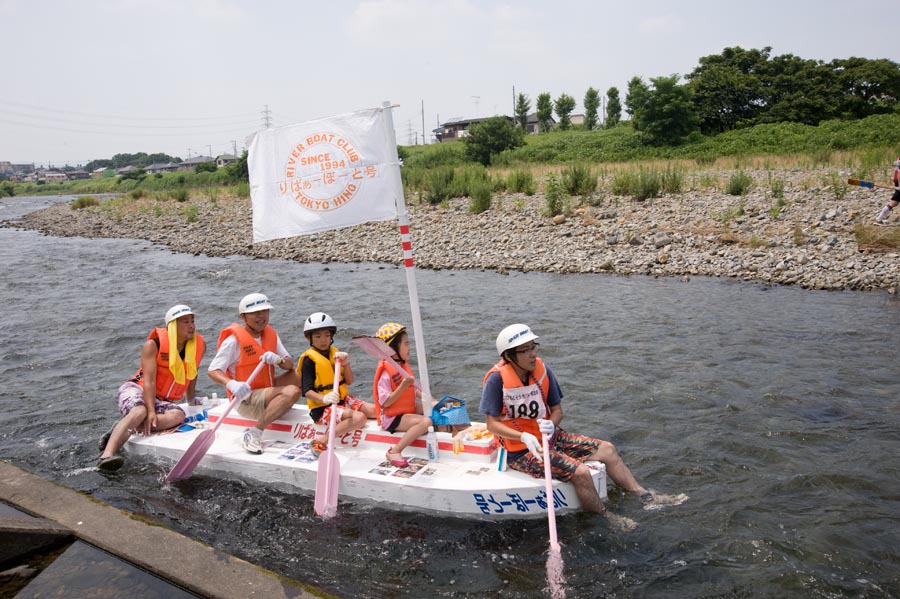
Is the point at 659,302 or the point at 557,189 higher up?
the point at 557,189

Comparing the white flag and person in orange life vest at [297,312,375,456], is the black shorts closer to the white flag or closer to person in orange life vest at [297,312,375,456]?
person in orange life vest at [297,312,375,456]

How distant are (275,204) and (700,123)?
44726 mm

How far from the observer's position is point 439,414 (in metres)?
6.77

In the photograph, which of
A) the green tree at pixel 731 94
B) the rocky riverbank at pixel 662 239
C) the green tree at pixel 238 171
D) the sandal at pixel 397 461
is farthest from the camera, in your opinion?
the green tree at pixel 238 171

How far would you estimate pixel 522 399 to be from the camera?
5.91 metres

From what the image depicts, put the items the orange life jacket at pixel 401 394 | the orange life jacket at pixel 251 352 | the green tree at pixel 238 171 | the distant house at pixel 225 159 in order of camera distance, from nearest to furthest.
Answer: the orange life jacket at pixel 401 394 < the orange life jacket at pixel 251 352 < the green tree at pixel 238 171 < the distant house at pixel 225 159

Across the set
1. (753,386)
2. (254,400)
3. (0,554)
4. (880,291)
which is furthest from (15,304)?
(880,291)

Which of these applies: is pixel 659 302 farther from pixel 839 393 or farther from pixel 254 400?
pixel 254 400

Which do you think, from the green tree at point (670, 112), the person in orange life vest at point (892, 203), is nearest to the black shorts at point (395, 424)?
the person in orange life vest at point (892, 203)

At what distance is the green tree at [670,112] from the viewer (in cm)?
4438

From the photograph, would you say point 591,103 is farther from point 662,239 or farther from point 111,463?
point 111,463

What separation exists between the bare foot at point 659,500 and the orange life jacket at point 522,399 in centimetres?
122

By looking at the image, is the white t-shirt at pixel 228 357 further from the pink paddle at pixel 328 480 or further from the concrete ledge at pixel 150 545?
the concrete ledge at pixel 150 545


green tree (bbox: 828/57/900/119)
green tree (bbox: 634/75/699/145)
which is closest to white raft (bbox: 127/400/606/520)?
green tree (bbox: 634/75/699/145)
